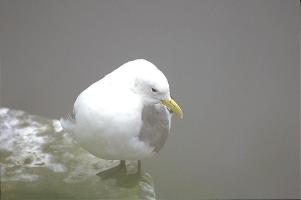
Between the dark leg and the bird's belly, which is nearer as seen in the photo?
the bird's belly

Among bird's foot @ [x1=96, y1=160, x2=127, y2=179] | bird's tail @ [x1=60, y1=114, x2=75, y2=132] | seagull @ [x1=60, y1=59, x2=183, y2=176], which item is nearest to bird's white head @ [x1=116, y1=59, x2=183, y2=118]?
seagull @ [x1=60, y1=59, x2=183, y2=176]

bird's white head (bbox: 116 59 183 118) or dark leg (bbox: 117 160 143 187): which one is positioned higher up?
bird's white head (bbox: 116 59 183 118)

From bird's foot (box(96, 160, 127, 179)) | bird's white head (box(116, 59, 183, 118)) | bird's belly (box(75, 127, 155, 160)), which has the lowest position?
bird's belly (box(75, 127, 155, 160))

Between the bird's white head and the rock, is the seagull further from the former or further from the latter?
the rock

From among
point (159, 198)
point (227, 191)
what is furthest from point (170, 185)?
point (227, 191)

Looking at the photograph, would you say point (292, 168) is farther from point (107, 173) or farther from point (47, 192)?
point (47, 192)

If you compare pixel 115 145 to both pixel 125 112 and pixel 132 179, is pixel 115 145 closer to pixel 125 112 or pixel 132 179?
pixel 125 112
